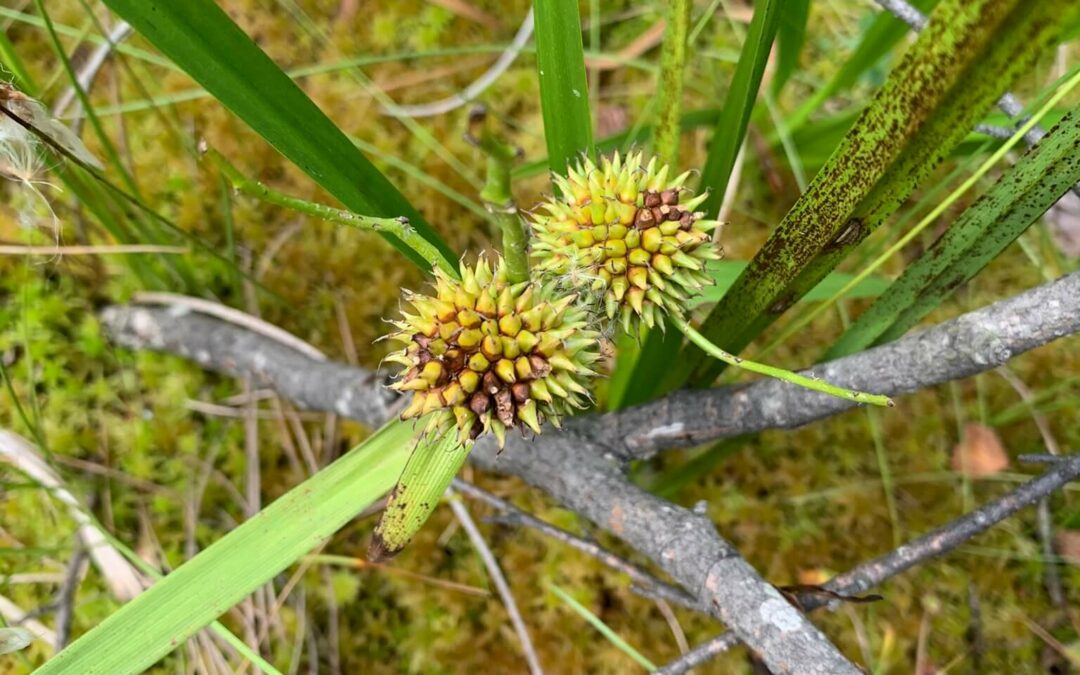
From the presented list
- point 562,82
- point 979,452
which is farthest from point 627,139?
point 979,452

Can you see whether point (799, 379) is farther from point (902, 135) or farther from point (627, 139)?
point (627, 139)

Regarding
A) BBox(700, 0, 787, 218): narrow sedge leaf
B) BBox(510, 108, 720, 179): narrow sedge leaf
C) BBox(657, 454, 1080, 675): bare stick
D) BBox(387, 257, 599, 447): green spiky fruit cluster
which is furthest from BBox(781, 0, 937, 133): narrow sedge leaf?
BBox(387, 257, 599, 447): green spiky fruit cluster

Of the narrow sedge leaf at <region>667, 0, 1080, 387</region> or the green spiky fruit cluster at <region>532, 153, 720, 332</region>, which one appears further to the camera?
the green spiky fruit cluster at <region>532, 153, 720, 332</region>

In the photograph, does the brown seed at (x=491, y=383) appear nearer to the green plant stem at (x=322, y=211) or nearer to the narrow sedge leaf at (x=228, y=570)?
the green plant stem at (x=322, y=211)

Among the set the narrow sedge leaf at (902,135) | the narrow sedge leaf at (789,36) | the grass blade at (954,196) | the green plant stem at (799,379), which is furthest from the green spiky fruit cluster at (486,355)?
the narrow sedge leaf at (789,36)

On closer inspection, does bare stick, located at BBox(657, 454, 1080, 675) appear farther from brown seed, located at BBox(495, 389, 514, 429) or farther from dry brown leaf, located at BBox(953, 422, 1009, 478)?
dry brown leaf, located at BBox(953, 422, 1009, 478)

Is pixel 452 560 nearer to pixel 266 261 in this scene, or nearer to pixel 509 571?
pixel 509 571
